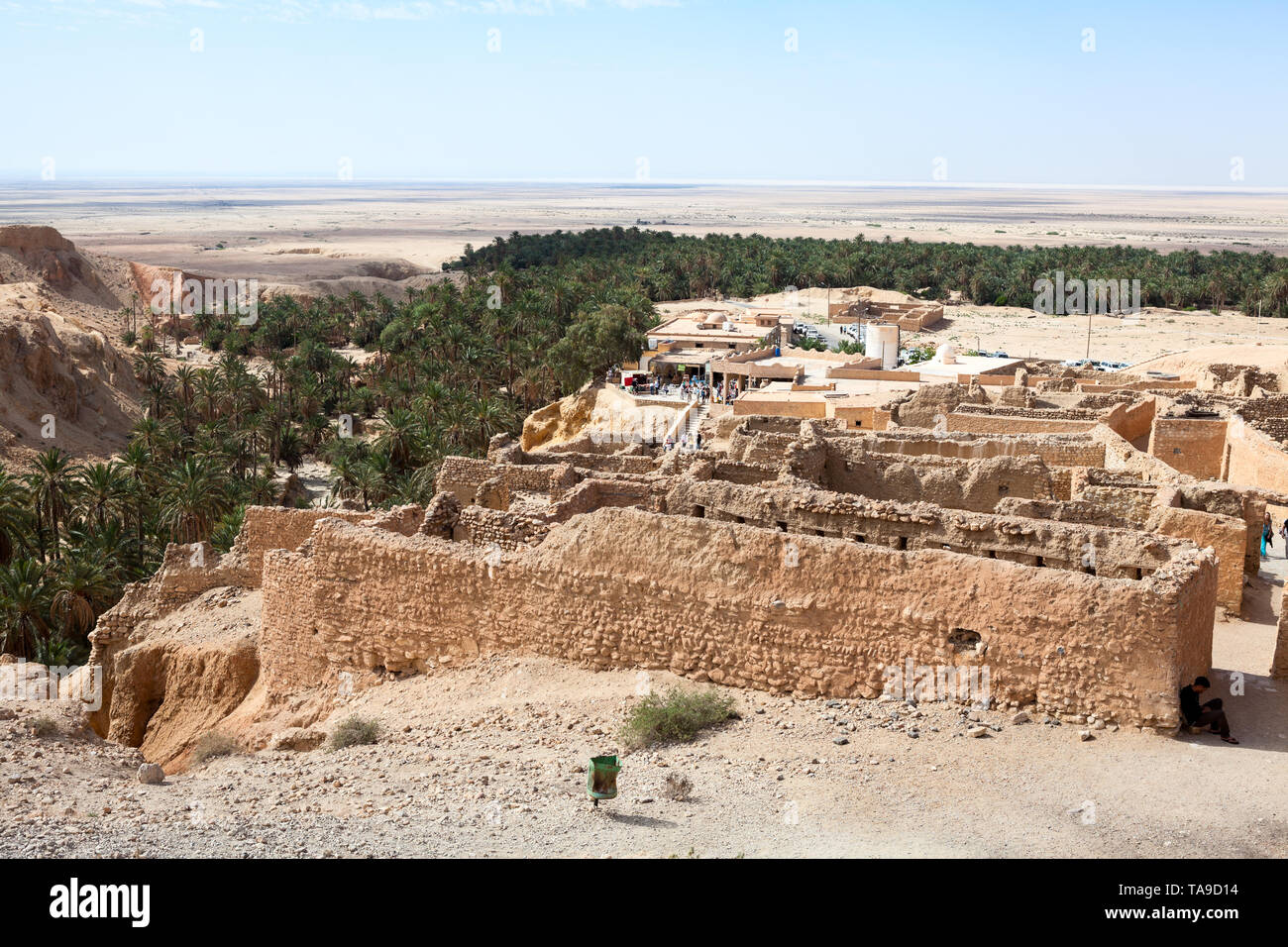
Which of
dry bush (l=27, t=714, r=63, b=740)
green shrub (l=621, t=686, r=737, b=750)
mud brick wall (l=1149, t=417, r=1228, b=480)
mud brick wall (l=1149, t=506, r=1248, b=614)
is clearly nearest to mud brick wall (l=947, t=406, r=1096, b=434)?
mud brick wall (l=1149, t=417, r=1228, b=480)

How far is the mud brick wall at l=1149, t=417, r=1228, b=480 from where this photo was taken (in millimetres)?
25438

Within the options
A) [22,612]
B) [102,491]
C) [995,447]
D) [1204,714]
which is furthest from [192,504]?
[1204,714]

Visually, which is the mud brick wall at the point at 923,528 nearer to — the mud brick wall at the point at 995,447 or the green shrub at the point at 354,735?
the green shrub at the point at 354,735

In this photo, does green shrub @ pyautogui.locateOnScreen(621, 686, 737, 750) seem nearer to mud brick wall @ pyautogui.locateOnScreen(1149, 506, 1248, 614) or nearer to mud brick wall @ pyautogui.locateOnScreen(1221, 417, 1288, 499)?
mud brick wall @ pyautogui.locateOnScreen(1149, 506, 1248, 614)

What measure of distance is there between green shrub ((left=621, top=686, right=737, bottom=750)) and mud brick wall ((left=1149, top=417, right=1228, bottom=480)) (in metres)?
17.3

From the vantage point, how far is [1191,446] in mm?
25531

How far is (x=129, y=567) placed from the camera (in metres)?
32.3

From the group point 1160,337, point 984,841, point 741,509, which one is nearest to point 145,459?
point 741,509

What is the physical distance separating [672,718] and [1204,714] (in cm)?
469

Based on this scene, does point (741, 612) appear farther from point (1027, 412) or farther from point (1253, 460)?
point (1253, 460)

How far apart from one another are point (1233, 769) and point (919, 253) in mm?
Result: 101621

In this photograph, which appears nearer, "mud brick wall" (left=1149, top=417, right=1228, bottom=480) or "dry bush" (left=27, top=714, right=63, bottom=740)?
"dry bush" (left=27, top=714, right=63, bottom=740)

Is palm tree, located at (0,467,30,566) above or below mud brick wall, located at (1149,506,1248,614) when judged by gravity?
below
